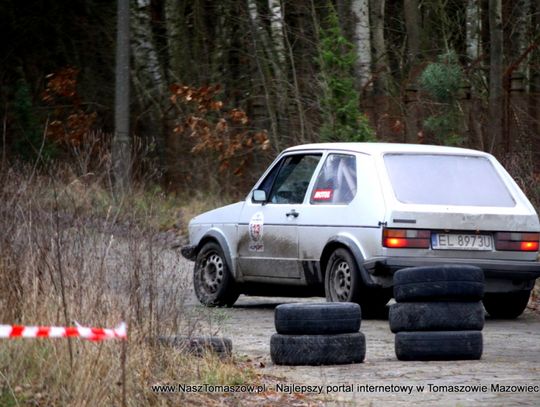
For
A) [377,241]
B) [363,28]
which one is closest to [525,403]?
[377,241]

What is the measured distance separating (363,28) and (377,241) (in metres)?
13.5

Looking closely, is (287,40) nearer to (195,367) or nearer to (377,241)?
(377,241)

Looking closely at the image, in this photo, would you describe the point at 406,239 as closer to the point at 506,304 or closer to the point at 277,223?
the point at 506,304

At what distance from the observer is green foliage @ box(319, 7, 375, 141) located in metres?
21.0

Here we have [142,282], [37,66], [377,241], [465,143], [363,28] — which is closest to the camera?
[142,282]

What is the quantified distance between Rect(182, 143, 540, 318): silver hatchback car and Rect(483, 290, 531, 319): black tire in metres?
0.01

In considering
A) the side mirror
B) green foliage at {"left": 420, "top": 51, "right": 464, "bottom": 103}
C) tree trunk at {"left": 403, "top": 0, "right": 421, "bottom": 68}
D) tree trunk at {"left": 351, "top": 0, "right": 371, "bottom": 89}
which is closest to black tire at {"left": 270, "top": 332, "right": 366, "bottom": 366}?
the side mirror

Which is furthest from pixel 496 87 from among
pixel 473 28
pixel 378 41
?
pixel 473 28

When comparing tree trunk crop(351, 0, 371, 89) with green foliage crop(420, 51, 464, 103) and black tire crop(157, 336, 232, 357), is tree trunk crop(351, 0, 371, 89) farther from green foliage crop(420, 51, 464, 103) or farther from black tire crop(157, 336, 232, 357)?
black tire crop(157, 336, 232, 357)

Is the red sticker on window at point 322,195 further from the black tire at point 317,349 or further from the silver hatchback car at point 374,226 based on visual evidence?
the black tire at point 317,349

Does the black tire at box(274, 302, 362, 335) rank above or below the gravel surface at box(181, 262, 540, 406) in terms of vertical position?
above

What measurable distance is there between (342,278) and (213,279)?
2114 mm

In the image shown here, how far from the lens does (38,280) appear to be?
8.88 m

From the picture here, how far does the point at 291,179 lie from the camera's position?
13.6m
